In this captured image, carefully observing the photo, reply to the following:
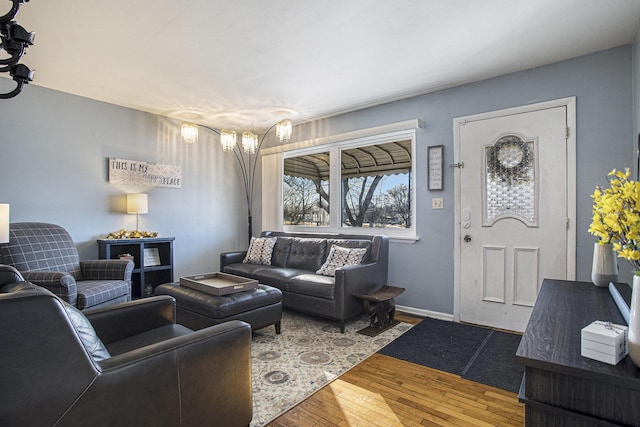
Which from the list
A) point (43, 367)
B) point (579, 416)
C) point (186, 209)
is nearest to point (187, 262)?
point (186, 209)

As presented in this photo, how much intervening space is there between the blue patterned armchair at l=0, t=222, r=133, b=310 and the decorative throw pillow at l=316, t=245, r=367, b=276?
196 cm

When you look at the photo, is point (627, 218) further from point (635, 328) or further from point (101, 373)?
point (101, 373)

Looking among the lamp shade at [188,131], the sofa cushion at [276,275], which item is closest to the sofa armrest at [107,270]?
the sofa cushion at [276,275]

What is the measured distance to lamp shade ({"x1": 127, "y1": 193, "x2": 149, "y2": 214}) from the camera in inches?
158

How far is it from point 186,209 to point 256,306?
255cm

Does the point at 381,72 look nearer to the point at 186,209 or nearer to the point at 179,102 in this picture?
the point at 179,102

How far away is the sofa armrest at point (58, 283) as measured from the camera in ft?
8.54

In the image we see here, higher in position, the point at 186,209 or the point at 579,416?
the point at 186,209

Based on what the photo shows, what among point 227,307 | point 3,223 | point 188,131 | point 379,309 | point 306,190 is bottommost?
point 379,309

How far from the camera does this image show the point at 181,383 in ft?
4.17

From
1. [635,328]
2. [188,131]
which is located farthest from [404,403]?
[188,131]

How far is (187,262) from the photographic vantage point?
4.82 m

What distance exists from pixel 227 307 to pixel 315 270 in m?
1.50

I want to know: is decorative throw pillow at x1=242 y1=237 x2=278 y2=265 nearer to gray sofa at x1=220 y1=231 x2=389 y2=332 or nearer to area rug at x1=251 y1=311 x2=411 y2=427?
gray sofa at x1=220 y1=231 x2=389 y2=332
